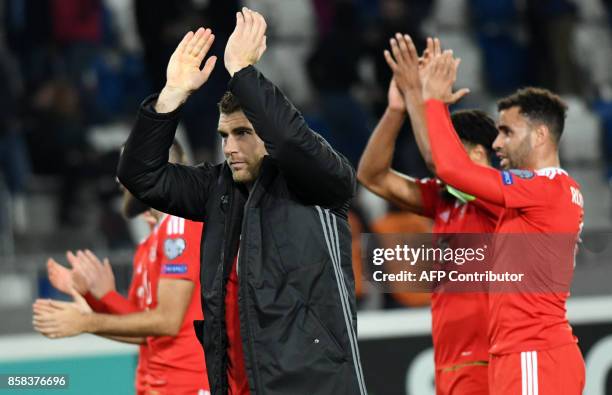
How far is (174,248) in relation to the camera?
4.60 m

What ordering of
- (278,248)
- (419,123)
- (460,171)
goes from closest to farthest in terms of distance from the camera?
1. (278,248)
2. (460,171)
3. (419,123)

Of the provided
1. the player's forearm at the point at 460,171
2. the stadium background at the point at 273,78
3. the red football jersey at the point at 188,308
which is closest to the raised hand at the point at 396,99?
the player's forearm at the point at 460,171

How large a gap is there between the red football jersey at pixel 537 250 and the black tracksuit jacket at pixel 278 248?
2.95 ft

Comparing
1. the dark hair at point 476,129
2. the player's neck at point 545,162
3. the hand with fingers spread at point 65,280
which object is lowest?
the hand with fingers spread at point 65,280

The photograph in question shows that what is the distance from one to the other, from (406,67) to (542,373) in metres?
1.36

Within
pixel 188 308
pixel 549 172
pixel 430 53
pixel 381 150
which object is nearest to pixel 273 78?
pixel 381 150

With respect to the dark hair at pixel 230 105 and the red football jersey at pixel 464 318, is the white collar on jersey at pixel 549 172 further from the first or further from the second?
the dark hair at pixel 230 105

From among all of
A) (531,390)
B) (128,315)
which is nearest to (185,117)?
(128,315)

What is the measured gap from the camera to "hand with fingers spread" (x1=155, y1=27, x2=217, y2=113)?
11.7 ft

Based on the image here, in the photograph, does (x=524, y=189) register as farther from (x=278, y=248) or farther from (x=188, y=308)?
(x=188, y=308)

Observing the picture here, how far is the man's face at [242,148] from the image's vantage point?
143 inches

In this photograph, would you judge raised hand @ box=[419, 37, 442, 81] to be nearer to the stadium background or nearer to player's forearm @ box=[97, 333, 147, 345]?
player's forearm @ box=[97, 333, 147, 345]

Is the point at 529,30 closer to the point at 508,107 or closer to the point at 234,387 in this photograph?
the point at 508,107

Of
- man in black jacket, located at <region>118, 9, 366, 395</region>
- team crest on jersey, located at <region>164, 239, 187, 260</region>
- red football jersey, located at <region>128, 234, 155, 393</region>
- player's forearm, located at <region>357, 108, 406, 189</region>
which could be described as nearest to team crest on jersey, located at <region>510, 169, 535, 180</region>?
player's forearm, located at <region>357, 108, 406, 189</region>
